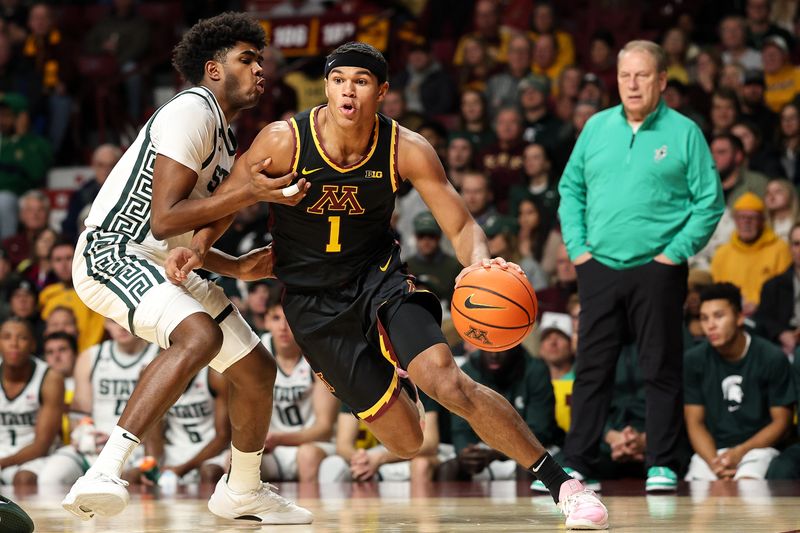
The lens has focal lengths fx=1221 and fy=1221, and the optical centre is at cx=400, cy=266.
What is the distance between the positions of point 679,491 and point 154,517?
2.59 m

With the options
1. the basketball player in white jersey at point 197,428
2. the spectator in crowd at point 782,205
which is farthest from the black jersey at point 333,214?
the spectator in crowd at point 782,205

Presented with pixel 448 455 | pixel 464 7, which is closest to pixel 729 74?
pixel 464 7

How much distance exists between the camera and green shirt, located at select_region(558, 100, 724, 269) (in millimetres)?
6273

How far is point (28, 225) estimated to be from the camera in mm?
10773

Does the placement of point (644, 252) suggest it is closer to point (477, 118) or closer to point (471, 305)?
point (471, 305)

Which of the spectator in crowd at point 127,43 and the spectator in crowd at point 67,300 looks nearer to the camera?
the spectator in crowd at point 67,300

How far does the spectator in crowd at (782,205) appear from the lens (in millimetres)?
8805

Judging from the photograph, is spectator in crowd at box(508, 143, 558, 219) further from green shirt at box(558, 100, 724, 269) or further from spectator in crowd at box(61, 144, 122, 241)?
spectator in crowd at box(61, 144, 122, 241)

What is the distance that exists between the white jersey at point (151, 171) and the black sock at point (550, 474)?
170 centimetres

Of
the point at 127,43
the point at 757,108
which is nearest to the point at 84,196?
the point at 127,43

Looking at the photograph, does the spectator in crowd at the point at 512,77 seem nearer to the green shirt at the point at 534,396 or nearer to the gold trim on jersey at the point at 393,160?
the green shirt at the point at 534,396

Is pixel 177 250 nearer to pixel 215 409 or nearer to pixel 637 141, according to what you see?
pixel 637 141

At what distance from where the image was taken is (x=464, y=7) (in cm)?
1308

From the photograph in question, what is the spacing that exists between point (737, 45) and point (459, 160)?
116 inches
